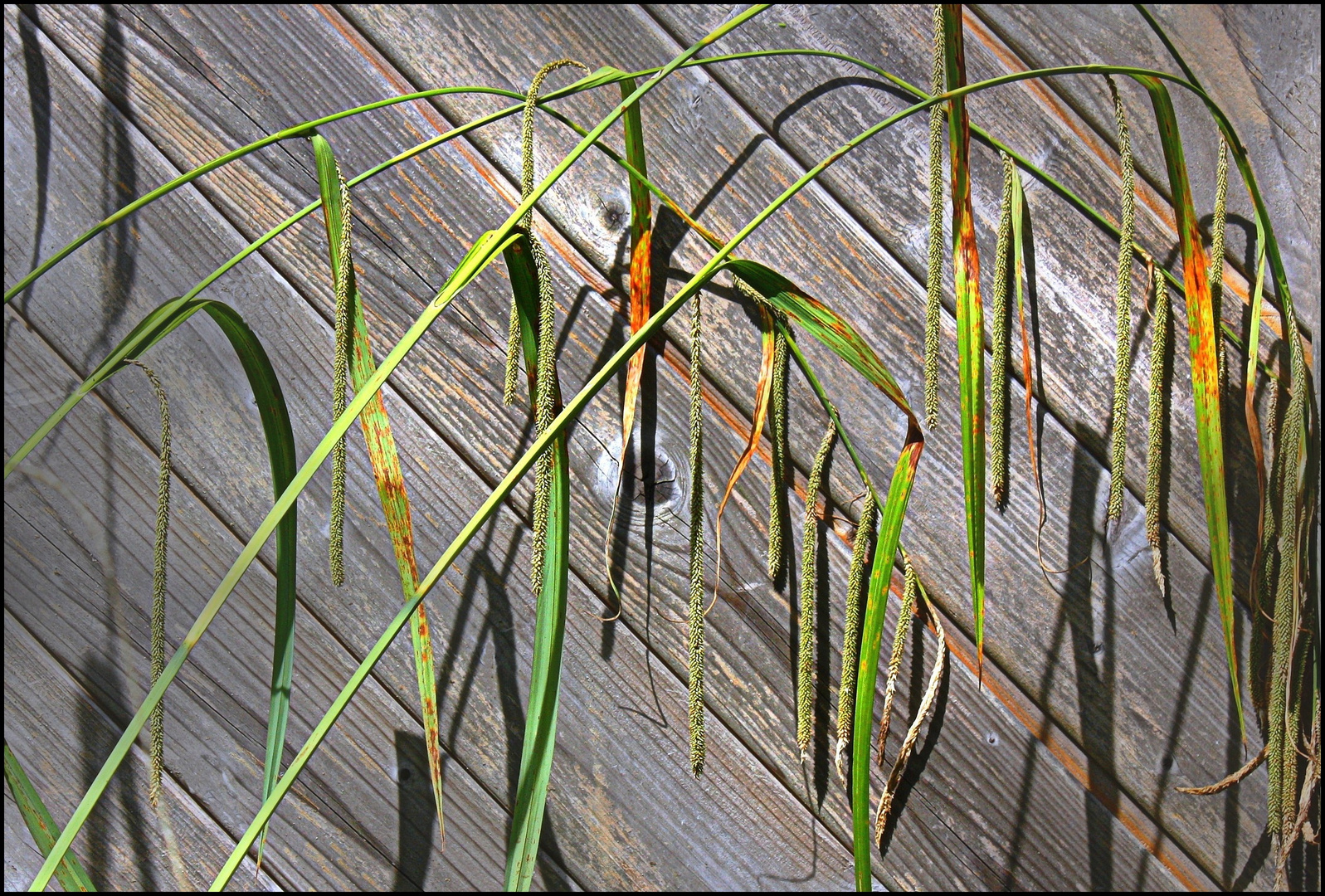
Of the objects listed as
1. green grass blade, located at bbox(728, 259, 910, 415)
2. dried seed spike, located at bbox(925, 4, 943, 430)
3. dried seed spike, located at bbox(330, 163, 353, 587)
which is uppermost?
dried seed spike, located at bbox(925, 4, 943, 430)

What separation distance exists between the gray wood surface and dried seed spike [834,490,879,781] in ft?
0.10

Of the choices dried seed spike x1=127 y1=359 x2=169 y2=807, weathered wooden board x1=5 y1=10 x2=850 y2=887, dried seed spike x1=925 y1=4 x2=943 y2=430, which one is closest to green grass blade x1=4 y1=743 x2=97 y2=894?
dried seed spike x1=127 y1=359 x2=169 y2=807

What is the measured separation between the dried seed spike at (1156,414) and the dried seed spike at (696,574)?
1.20 ft

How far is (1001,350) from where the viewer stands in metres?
0.74

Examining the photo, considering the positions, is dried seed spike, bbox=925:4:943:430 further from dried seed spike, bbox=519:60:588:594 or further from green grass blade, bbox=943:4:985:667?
dried seed spike, bbox=519:60:588:594

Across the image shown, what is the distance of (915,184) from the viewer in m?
0.79

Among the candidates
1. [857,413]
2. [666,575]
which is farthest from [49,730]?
[857,413]

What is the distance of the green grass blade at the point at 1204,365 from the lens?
61 centimetres

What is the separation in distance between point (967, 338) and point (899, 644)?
0.90 ft

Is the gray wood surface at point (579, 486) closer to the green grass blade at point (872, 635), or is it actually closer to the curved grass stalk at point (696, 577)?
the curved grass stalk at point (696, 577)

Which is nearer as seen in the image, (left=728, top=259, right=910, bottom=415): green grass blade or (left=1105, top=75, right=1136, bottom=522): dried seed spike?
(left=728, top=259, right=910, bottom=415): green grass blade

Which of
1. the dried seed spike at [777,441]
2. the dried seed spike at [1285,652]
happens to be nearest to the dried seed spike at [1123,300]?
the dried seed spike at [1285,652]

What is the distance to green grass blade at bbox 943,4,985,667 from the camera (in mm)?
545

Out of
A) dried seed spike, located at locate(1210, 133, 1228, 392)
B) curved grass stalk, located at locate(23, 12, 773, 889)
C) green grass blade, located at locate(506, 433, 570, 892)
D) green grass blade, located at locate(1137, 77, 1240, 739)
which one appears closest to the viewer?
curved grass stalk, located at locate(23, 12, 773, 889)
